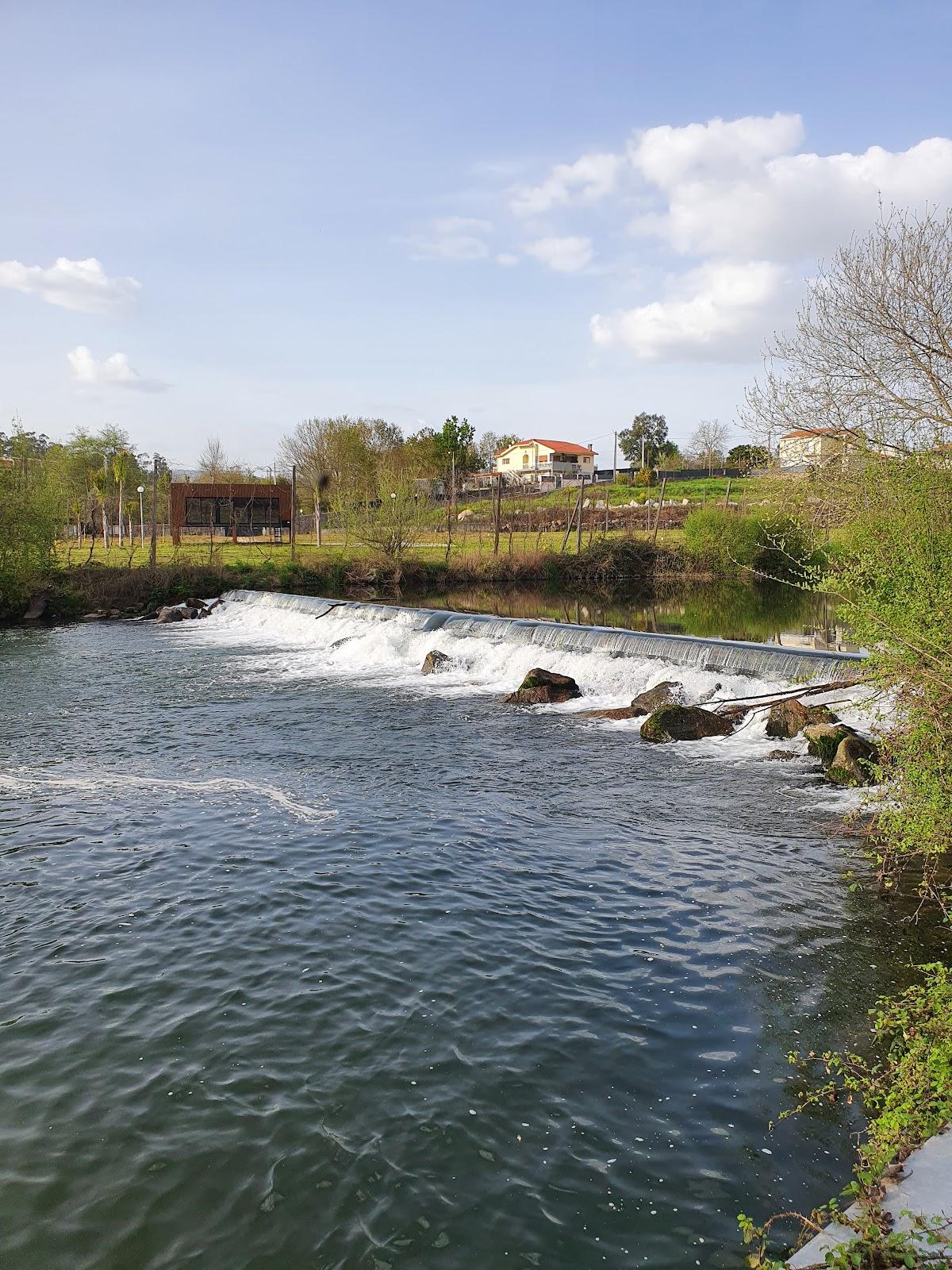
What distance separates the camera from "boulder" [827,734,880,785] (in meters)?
10.9

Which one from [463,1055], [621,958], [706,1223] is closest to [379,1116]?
[463,1055]

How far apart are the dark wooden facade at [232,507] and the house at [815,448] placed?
35.5 meters

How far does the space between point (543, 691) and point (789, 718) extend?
4.75 meters

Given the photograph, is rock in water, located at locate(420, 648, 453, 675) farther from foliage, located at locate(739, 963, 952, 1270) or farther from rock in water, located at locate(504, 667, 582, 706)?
foliage, located at locate(739, 963, 952, 1270)

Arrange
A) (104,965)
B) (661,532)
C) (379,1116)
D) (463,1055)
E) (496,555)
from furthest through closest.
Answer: (661,532), (496,555), (104,965), (463,1055), (379,1116)

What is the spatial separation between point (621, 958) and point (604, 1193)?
7.87 ft

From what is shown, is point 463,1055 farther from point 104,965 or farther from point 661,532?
point 661,532

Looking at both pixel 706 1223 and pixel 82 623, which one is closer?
pixel 706 1223

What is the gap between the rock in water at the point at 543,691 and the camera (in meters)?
16.6

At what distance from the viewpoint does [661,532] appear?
46.7 meters

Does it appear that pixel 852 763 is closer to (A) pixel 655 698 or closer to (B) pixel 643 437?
(A) pixel 655 698

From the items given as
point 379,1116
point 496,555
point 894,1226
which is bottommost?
point 379,1116

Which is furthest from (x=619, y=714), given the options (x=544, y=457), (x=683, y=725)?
(x=544, y=457)

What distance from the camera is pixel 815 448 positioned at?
15.8m
